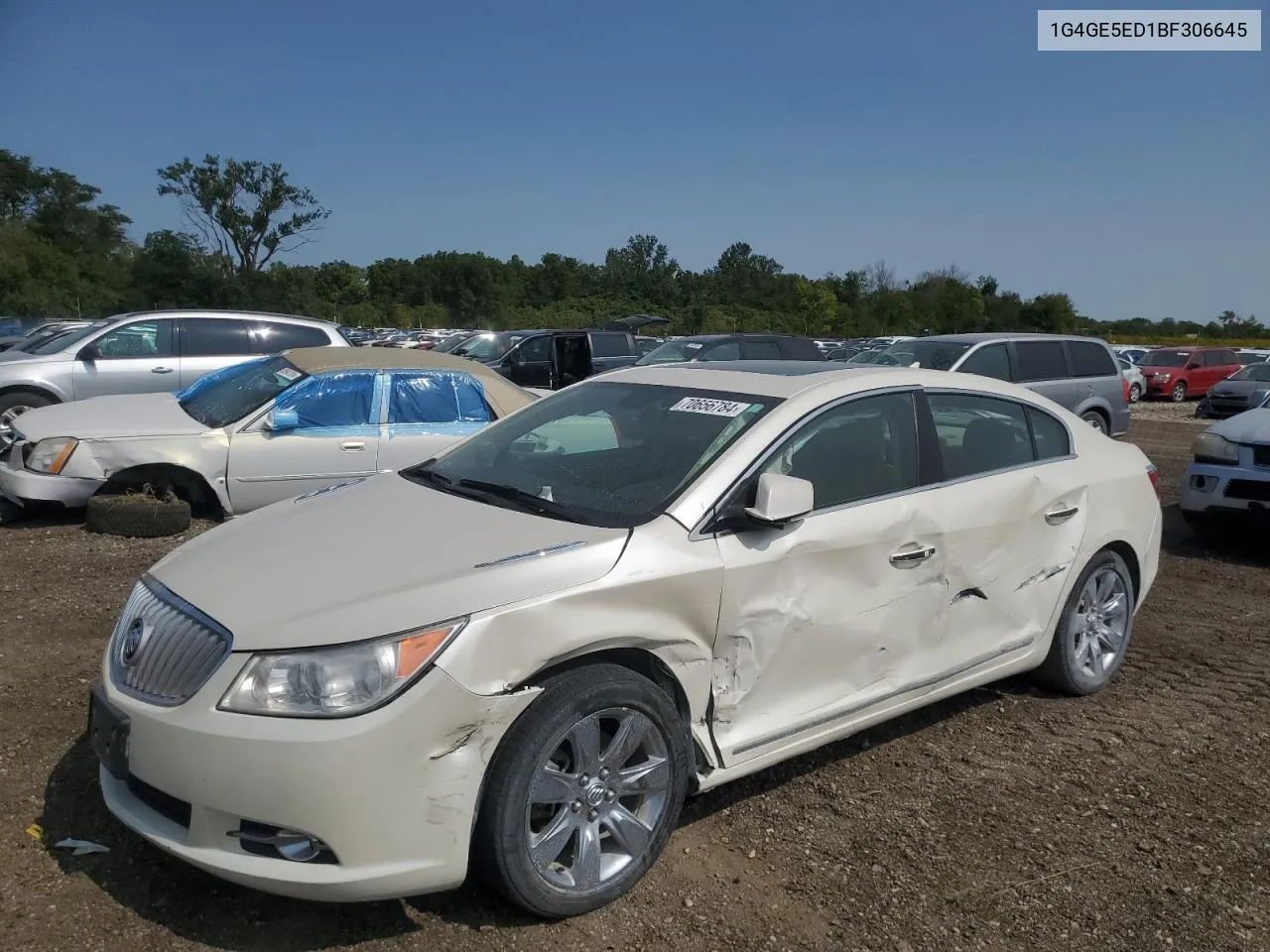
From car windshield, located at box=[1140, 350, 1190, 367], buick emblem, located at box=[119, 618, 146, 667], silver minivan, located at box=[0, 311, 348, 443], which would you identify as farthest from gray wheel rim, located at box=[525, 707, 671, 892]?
car windshield, located at box=[1140, 350, 1190, 367]

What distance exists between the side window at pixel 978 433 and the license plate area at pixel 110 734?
10.1 ft

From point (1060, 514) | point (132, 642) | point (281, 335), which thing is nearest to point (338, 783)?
point (132, 642)

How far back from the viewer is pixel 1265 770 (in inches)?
155

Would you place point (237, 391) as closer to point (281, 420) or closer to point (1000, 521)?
point (281, 420)

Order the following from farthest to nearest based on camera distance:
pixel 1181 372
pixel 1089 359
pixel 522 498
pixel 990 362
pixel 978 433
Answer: pixel 1181 372 < pixel 1089 359 < pixel 990 362 < pixel 978 433 < pixel 522 498

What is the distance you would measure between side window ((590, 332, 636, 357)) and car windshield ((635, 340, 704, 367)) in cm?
219

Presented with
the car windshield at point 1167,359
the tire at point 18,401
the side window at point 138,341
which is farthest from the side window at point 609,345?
the car windshield at point 1167,359

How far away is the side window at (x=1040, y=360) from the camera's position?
12945 millimetres

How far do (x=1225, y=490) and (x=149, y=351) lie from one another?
10.8 m

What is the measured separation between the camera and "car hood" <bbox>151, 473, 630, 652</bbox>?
262 cm

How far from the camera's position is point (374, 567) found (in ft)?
9.41

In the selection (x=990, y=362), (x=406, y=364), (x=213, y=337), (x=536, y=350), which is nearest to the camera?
(x=406, y=364)

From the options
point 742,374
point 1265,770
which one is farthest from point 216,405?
point 1265,770

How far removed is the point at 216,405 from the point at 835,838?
20.2 feet
